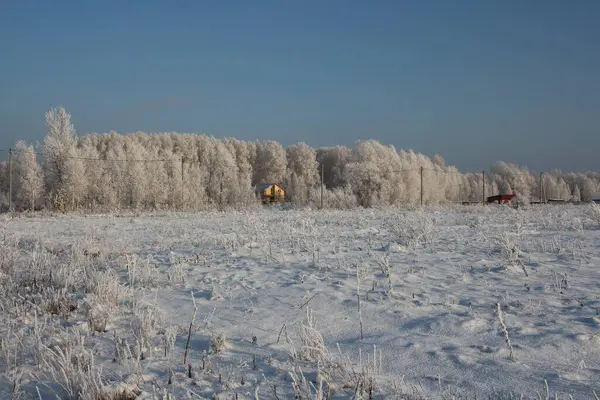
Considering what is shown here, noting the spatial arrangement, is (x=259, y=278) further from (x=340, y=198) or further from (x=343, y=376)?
(x=340, y=198)

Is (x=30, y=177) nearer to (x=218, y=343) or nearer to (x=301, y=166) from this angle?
(x=218, y=343)

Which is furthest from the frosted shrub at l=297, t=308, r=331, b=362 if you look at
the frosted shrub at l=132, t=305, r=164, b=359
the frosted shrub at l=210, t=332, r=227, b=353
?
the frosted shrub at l=132, t=305, r=164, b=359

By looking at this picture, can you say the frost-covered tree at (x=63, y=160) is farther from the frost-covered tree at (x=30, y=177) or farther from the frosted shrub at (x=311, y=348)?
the frosted shrub at (x=311, y=348)

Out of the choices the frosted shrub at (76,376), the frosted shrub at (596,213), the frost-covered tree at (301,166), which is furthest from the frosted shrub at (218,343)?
the frost-covered tree at (301,166)

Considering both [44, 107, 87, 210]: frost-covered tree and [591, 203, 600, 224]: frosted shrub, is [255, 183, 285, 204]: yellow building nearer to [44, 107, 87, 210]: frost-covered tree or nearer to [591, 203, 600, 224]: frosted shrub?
[44, 107, 87, 210]: frost-covered tree

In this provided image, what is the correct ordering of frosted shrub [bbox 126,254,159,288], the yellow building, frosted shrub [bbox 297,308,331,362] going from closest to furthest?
1. frosted shrub [bbox 297,308,331,362]
2. frosted shrub [bbox 126,254,159,288]
3. the yellow building

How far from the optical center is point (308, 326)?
4195mm

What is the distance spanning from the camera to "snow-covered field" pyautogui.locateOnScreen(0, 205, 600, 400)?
3197mm

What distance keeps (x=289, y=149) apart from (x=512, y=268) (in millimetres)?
81326

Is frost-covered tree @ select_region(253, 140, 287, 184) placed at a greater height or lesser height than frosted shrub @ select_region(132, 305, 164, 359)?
greater

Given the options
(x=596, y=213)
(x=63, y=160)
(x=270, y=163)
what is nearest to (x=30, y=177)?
(x=63, y=160)

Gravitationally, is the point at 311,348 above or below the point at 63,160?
below

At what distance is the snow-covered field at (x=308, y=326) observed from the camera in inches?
126

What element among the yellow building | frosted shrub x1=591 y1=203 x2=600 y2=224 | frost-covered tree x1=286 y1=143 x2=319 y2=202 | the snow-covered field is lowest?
the snow-covered field
